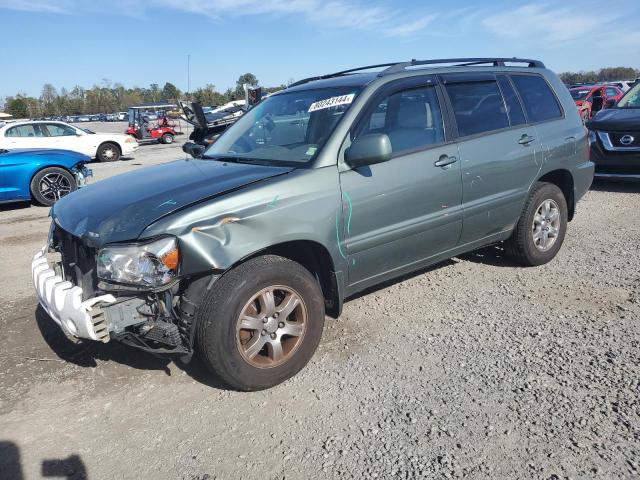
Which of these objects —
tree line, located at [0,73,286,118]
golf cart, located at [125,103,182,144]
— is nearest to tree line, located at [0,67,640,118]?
tree line, located at [0,73,286,118]

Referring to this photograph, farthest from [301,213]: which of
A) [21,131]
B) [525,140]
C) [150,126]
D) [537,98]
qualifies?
[150,126]

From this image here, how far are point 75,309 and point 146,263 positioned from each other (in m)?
0.47

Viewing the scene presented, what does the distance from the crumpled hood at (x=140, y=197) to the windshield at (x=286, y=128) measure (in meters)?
0.23

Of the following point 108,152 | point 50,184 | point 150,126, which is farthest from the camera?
point 150,126

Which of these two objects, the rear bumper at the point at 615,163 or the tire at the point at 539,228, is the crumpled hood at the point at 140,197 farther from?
the rear bumper at the point at 615,163

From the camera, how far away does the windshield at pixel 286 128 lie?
3.57 m

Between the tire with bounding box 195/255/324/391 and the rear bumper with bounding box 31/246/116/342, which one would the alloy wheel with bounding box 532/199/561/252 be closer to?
the tire with bounding box 195/255/324/391

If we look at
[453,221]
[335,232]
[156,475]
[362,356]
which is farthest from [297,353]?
[453,221]

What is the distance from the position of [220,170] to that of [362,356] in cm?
161

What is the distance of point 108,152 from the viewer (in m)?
16.9

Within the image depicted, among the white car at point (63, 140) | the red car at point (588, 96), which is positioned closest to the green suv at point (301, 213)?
the red car at point (588, 96)

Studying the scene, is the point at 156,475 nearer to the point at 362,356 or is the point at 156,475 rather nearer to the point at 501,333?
the point at 362,356

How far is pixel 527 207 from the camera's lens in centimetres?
467

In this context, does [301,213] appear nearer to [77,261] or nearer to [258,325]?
[258,325]
